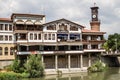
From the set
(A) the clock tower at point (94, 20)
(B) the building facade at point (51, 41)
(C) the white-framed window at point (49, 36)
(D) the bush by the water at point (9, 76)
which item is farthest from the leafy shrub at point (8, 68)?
(A) the clock tower at point (94, 20)

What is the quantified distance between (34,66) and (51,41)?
10544mm

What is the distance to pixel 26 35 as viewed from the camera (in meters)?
68.8

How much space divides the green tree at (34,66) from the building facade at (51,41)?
5.28 m

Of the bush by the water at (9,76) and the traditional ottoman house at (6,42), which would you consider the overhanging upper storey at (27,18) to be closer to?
the traditional ottoman house at (6,42)

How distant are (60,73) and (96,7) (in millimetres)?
23602

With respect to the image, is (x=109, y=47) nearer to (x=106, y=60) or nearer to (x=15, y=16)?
(x=106, y=60)

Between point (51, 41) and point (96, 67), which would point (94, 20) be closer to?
point (96, 67)

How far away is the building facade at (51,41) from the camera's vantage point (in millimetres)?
68500

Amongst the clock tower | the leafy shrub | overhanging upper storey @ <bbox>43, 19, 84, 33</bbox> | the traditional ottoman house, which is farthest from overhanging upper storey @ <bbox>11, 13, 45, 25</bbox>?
the clock tower

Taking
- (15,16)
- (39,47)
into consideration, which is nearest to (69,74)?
(39,47)

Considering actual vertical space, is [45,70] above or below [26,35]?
below

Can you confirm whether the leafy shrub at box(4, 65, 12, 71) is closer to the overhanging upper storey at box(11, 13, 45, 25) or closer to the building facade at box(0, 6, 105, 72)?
the building facade at box(0, 6, 105, 72)

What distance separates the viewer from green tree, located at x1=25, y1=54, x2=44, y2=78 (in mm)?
61938

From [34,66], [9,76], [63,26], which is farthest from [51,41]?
[9,76]
